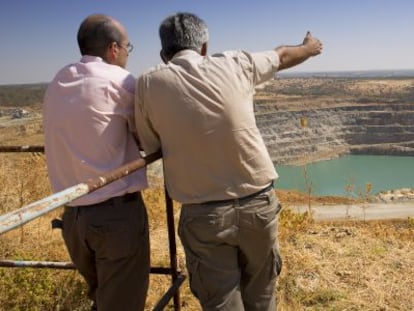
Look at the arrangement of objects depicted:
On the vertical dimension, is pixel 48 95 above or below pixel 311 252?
above

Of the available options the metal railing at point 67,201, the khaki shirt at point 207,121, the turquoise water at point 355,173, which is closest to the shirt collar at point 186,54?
the khaki shirt at point 207,121

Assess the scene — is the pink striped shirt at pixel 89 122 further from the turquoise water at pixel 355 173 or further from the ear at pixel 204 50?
the turquoise water at pixel 355 173

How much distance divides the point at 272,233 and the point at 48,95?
124 centimetres

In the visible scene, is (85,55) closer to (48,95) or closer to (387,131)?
(48,95)

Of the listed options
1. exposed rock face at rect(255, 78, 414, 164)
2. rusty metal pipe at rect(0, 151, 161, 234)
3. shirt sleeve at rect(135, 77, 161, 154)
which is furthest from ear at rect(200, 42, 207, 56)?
exposed rock face at rect(255, 78, 414, 164)

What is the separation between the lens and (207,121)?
2.00 m

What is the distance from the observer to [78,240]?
86.0 inches

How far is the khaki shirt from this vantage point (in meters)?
2.00

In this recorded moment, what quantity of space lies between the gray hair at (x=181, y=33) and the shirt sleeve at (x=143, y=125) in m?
0.21

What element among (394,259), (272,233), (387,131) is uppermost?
(272,233)

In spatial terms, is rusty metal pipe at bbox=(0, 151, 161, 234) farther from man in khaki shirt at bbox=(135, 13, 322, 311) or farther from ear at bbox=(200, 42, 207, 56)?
ear at bbox=(200, 42, 207, 56)

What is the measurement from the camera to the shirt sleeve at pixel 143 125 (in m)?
2.08

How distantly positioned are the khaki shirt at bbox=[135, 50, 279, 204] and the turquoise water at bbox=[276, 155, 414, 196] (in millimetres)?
41235

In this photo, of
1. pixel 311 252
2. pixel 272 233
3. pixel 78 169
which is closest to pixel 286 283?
pixel 311 252
